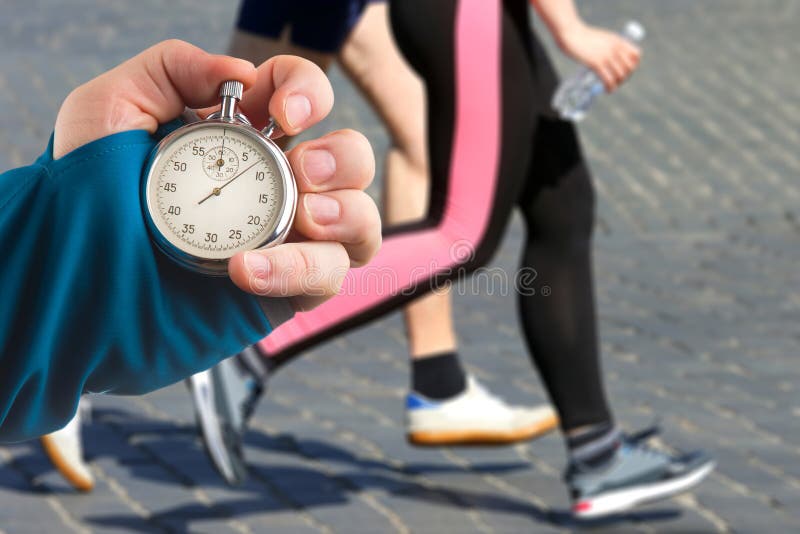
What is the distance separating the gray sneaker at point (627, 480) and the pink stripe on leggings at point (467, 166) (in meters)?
0.61

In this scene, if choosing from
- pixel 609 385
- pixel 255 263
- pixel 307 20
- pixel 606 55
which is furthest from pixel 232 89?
pixel 609 385

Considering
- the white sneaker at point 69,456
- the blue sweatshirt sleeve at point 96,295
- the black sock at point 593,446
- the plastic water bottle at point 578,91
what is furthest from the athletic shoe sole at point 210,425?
the blue sweatshirt sleeve at point 96,295

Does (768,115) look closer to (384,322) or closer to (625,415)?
(384,322)

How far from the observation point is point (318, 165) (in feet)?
4.72

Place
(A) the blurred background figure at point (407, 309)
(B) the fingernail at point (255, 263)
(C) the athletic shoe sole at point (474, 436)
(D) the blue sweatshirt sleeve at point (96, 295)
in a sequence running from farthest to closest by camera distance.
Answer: (C) the athletic shoe sole at point (474, 436) → (A) the blurred background figure at point (407, 309) → (D) the blue sweatshirt sleeve at point (96, 295) → (B) the fingernail at point (255, 263)

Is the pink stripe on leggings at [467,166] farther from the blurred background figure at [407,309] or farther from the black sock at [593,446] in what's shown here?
the black sock at [593,446]

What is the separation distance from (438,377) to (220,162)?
2.77 m

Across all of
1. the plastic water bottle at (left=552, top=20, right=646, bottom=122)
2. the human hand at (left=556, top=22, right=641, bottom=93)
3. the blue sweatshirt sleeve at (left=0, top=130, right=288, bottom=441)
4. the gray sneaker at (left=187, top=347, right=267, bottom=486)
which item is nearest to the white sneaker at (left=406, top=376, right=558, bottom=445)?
the gray sneaker at (left=187, top=347, right=267, bottom=486)

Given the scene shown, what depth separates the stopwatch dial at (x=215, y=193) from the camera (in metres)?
1.41

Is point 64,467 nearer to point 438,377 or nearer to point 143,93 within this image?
point 438,377

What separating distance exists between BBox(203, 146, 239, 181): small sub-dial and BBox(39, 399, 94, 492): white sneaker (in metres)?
2.54

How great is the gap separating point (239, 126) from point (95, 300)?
0.82 feet

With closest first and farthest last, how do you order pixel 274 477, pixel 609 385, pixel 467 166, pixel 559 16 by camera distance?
pixel 467 166, pixel 559 16, pixel 274 477, pixel 609 385

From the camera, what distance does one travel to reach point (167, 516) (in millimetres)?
3754
